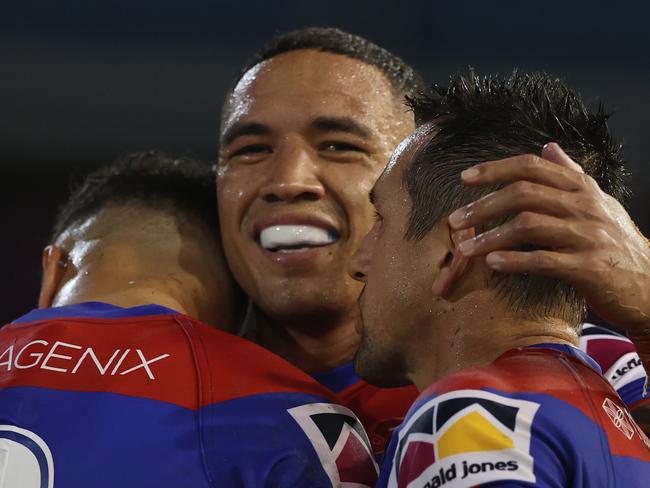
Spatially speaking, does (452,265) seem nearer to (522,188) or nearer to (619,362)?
(522,188)

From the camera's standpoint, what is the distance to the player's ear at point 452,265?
171 centimetres

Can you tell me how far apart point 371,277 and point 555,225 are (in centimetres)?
46

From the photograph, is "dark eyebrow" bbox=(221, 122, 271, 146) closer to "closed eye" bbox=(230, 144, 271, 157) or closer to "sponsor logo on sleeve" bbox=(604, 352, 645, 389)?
"closed eye" bbox=(230, 144, 271, 157)

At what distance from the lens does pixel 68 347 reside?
1.88 metres

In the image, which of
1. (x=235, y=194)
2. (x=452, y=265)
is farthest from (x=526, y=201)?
(x=235, y=194)

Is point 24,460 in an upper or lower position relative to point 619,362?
lower

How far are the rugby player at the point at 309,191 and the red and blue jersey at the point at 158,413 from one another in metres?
0.54

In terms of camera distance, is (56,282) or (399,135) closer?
(56,282)

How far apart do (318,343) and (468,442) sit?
125 centimetres

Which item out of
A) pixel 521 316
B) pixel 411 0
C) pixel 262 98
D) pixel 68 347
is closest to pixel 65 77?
pixel 411 0

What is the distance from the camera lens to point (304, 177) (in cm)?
253

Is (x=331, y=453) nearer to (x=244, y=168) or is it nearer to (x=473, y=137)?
(x=473, y=137)

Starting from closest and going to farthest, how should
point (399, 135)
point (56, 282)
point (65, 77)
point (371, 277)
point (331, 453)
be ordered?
1. point (331, 453)
2. point (371, 277)
3. point (56, 282)
4. point (399, 135)
5. point (65, 77)

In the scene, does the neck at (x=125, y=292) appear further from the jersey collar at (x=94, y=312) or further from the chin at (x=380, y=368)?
the chin at (x=380, y=368)
